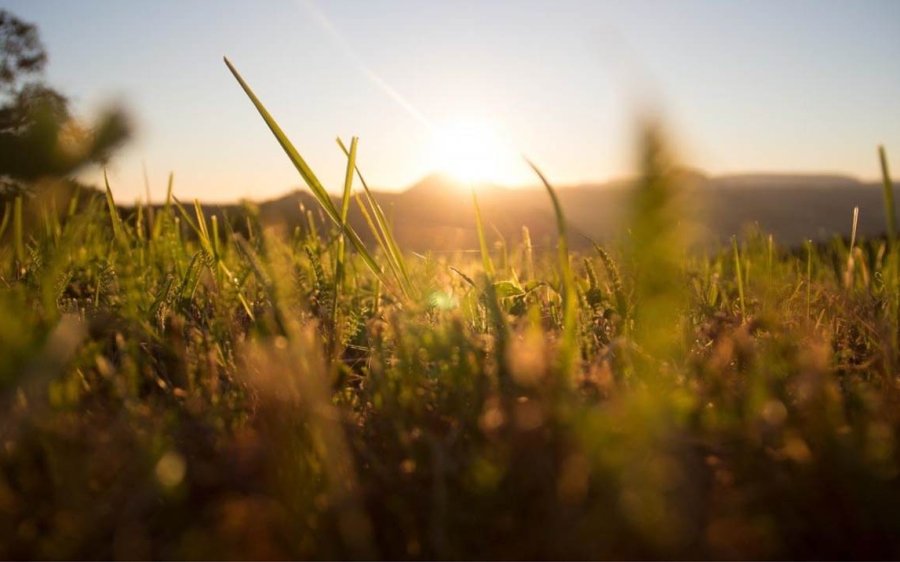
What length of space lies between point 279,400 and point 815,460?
718 mm

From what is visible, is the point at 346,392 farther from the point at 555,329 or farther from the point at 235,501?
the point at 555,329

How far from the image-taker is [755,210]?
282cm

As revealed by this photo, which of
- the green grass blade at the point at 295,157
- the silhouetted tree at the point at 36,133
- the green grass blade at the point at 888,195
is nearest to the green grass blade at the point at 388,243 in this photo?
the green grass blade at the point at 295,157

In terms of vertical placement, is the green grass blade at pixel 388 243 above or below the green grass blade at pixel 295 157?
below

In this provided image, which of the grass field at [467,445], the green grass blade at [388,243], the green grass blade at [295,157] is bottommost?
the grass field at [467,445]

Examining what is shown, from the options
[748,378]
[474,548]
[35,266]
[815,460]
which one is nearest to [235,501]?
[474,548]

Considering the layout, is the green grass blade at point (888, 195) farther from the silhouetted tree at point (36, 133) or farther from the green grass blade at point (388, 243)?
the silhouetted tree at point (36, 133)

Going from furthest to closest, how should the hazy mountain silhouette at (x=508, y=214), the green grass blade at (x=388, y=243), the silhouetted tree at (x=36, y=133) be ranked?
the silhouetted tree at (x=36, y=133) < the green grass blade at (x=388, y=243) < the hazy mountain silhouette at (x=508, y=214)

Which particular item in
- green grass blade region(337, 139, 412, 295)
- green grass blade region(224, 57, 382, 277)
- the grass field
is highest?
green grass blade region(224, 57, 382, 277)

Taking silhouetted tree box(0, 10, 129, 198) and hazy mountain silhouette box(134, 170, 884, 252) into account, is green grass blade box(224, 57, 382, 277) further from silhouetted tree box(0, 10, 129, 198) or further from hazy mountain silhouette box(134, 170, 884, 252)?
silhouetted tree box(0, 10, 129, 198)

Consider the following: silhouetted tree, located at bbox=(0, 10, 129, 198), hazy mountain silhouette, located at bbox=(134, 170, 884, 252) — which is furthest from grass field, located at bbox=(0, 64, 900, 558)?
silhouetted tree, located at bbox=(0, 10, 129, 198)

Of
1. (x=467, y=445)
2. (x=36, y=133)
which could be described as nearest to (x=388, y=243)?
(x=467, y=445)

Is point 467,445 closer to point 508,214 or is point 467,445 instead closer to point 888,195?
point 888,195

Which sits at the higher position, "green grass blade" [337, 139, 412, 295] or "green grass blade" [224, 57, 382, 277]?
"green grass blade" [224, 57, 382, 277]
